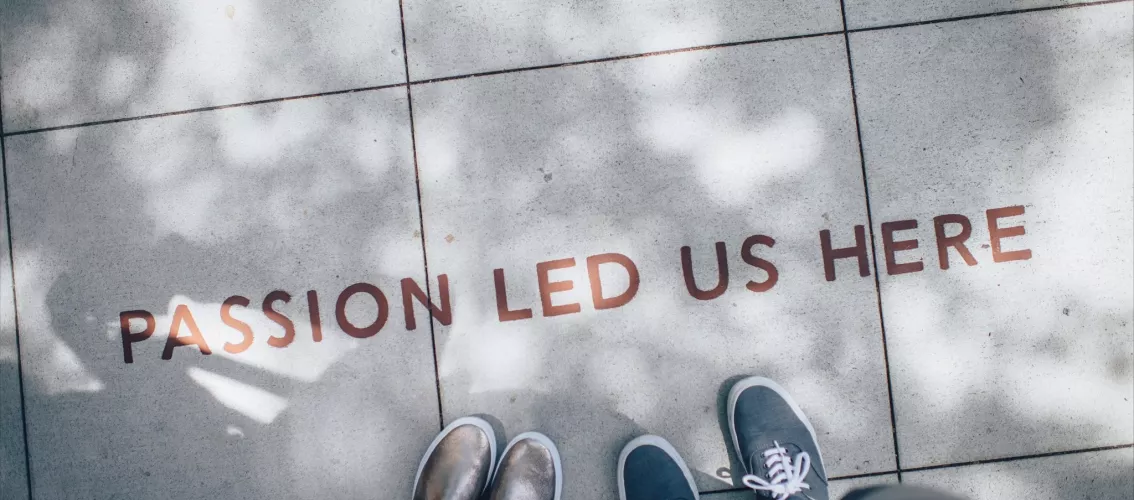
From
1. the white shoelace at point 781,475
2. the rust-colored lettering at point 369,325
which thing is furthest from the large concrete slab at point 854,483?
the rust-colored lettering at point 369,325

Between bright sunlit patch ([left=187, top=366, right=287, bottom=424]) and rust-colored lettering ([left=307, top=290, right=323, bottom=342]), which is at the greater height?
rust-colored lettering ([left=307, top=290, right=323, bottom=342])

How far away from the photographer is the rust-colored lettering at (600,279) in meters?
2.27

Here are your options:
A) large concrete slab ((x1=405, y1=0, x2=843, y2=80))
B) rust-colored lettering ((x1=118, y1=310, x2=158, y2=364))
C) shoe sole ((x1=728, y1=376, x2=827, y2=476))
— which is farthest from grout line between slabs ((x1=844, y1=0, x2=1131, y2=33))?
rust-colored lettering ((x1=118, y1=310, x2=158, y2=364))

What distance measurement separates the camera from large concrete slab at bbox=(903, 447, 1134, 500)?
7.32 ft

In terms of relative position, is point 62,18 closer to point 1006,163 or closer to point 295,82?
point 295,82

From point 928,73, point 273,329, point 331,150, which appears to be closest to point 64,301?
point 273,329

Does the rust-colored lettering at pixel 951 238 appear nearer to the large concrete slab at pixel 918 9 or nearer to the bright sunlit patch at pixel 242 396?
the large concrete slab at pixel 918 9

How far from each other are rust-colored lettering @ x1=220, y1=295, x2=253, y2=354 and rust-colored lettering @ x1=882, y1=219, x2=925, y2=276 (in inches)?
96.9

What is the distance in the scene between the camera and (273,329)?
229 cm

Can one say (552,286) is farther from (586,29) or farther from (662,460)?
(586,29)

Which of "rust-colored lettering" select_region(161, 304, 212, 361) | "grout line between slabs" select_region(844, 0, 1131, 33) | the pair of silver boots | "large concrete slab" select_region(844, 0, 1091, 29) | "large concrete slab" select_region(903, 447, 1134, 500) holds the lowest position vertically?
"large concrete slab" select_region(903, 447, 1134, 500)

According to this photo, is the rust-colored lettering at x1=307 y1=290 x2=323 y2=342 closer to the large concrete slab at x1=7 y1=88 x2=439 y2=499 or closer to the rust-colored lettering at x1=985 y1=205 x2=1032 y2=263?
the large concrete slab at x1=7 y1=88 x2=439 y2=499

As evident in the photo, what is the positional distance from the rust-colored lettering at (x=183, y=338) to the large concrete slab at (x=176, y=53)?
81cm

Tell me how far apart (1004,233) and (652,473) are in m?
1.62
